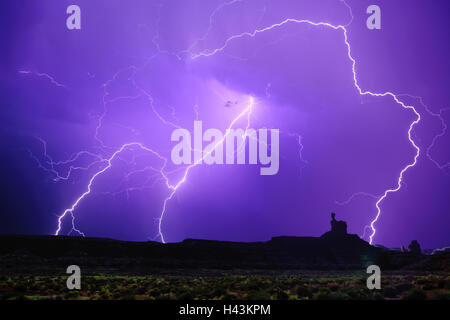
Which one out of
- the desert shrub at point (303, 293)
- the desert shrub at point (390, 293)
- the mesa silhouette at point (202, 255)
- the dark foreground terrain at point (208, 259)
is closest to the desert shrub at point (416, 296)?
→ the desert shrub at point (390, 293)

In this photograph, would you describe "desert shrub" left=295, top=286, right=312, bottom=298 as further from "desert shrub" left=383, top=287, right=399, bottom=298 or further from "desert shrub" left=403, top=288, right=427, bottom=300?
"desert shrub" left=403, top=288, right=427, bottom=300

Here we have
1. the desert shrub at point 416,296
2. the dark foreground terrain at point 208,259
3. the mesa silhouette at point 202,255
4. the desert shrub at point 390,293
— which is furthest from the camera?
the mesa silhouette at point 202,255

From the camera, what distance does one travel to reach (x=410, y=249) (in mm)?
49000

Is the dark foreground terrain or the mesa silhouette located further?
the mesa silhouette

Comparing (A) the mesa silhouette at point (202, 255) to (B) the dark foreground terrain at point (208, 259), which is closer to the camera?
(B) the dark foreground terrain at point (208, 259)

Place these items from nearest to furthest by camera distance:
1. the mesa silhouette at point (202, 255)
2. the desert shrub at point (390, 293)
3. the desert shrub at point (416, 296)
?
the desert shrub at point (416, 296) → the desert shrub at point (390, 293) → the mesa silhouette at point (202, 255)


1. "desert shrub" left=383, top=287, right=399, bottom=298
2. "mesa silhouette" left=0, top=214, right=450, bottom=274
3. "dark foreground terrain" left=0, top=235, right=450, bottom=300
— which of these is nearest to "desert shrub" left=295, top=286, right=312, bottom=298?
"desert shrub" left=383, top=287, right=399, bottom=298

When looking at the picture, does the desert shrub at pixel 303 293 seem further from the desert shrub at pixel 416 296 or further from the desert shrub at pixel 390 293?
the desert shrub at pixel 416 296

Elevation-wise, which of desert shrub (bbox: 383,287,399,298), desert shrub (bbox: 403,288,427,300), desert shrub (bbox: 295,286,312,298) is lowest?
desert shrub (bbox: 295,286,312,298)

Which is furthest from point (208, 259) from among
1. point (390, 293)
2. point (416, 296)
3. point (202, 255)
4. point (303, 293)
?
point (416, 296)

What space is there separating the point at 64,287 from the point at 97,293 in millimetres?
2664

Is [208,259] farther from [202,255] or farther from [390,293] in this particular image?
[390,293]

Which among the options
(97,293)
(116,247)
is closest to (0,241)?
(116,247)
